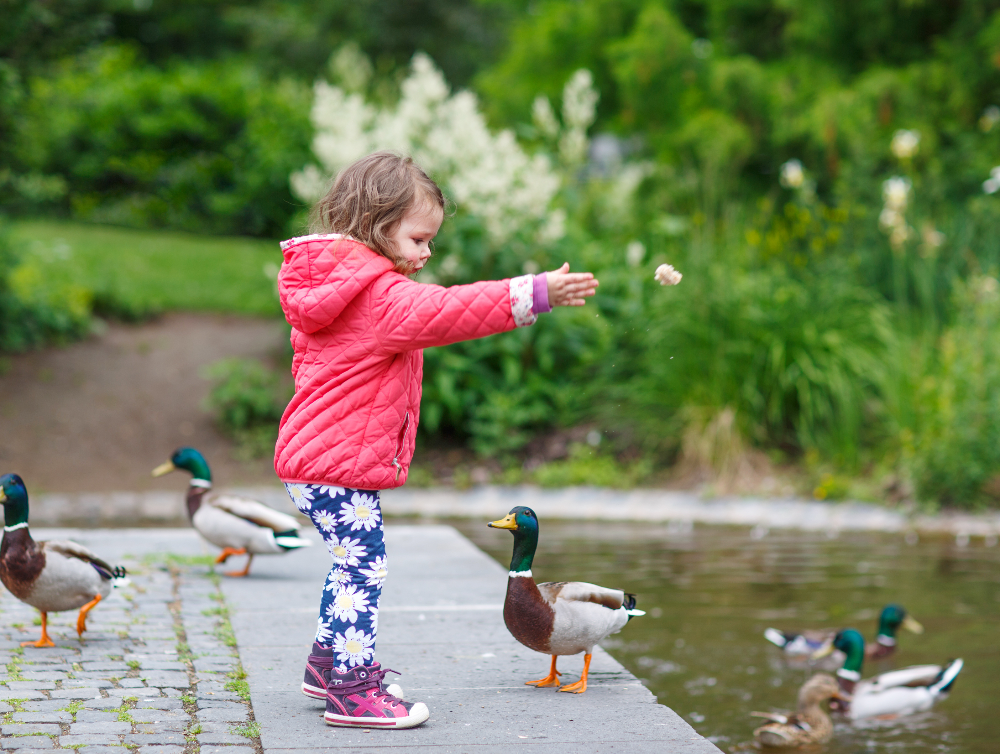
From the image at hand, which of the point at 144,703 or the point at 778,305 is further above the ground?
the point at 778,305

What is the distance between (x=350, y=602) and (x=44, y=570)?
4.61 ft

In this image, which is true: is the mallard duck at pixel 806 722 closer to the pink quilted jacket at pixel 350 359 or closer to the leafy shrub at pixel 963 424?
the pink quilted jacket at pixel 350 359

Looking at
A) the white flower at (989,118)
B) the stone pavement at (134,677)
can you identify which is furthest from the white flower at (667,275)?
the white flower at (989,118)

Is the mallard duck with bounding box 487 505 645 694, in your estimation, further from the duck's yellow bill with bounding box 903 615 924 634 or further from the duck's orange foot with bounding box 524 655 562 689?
the duck's yellow bill with bounding box 903 615 924 634

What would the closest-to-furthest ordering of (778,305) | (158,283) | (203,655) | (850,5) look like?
(203,655) → (778,305) → (850,5) → (158,283)

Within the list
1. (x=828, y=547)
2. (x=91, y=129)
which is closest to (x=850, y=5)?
(x=828, y=547)

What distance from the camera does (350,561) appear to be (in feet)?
10.3

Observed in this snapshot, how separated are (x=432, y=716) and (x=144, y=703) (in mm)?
890

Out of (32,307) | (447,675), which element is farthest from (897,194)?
(32,307)

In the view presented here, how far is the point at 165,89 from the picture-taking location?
17.8 metres

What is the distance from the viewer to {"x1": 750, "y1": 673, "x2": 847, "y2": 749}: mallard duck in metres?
4.25

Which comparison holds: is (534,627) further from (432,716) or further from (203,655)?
(203,655)

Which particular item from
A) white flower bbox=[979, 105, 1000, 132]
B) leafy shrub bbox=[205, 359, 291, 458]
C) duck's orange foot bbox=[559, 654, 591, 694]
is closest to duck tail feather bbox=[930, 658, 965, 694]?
duck's orange foot bbox=[559, 654, 591, 694]

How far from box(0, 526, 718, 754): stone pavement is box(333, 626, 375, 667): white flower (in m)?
0.21
